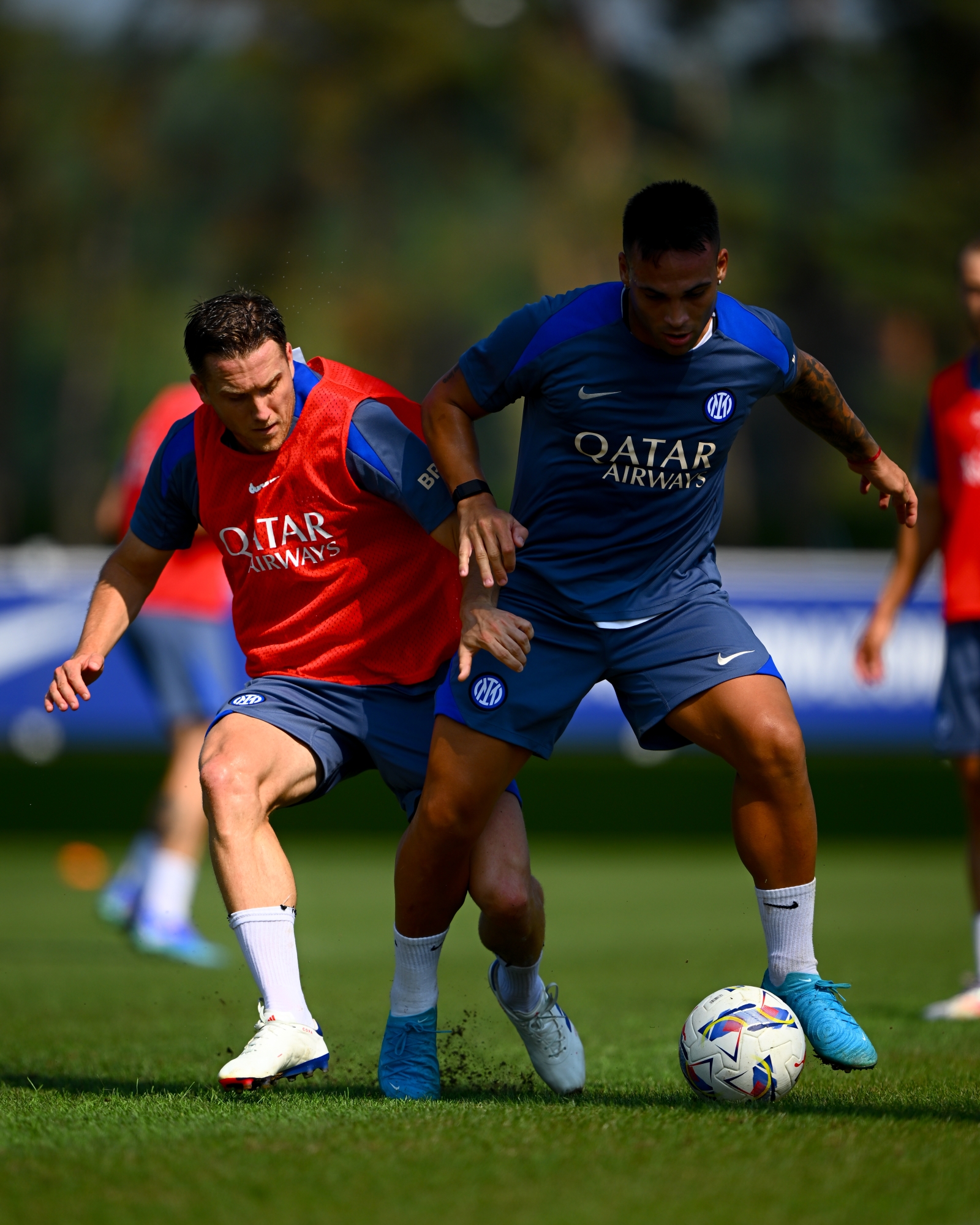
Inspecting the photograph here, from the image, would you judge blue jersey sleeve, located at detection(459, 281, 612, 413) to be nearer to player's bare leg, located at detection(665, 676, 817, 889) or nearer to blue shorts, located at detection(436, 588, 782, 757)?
blue shorts, located at detection(436, 588, 782, 757)

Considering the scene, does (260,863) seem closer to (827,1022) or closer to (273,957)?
(273,957)

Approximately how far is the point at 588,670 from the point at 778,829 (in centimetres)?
69

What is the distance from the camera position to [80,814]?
50.6ft

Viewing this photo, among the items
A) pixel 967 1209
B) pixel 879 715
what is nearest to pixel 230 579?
pixel 967 1209

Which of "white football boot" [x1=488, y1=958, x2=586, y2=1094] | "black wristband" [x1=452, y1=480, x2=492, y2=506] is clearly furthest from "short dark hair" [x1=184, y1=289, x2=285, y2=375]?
"white football boot" [x1=488, y1=958, x2=586, y2=1094]

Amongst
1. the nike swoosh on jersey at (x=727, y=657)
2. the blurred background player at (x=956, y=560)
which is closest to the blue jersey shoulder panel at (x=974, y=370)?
the blurred background player at (x=956, y=560)

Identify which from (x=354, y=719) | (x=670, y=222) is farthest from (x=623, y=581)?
(x=670, y=222)

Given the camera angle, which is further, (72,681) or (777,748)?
(72,681)

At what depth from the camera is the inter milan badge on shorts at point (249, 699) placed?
4824mm

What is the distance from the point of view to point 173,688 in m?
8.91

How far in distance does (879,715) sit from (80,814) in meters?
7.18

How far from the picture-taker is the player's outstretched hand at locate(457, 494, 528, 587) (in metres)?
4.40

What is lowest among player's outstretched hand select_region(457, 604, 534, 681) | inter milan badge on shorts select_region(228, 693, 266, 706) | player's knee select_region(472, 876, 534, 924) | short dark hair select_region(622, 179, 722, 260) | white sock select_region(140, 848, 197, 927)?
white sock select_region(140, 848, 197, 927)

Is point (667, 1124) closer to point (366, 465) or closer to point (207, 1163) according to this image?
point (207, 1163)
